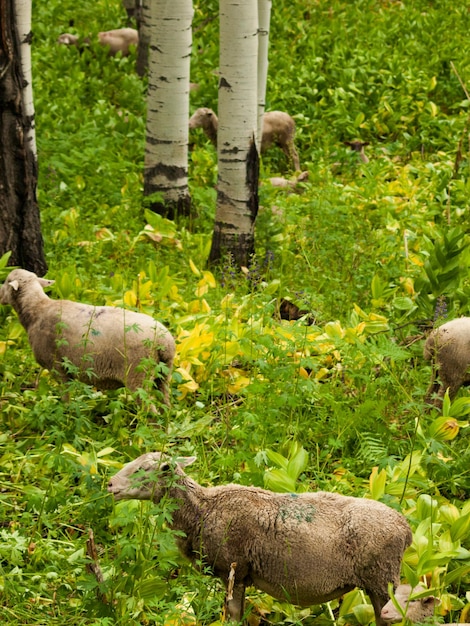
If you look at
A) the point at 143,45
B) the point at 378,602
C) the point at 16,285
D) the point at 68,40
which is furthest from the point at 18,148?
the point at 68,40

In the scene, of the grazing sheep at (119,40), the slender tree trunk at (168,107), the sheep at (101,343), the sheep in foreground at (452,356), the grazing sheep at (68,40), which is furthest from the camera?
the grazing sheep at (119,40)

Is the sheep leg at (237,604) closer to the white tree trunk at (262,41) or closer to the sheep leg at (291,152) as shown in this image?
the white tree trunk at (262,41)

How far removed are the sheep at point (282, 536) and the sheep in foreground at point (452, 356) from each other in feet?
6.03

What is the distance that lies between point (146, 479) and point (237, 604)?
0.68m

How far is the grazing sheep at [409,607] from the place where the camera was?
3719 mm

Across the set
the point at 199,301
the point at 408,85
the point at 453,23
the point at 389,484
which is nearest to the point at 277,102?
the point at 408,85

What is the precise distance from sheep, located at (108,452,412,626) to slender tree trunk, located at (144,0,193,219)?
5.18 metres

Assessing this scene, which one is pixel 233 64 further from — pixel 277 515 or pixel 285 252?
pixel 277 515

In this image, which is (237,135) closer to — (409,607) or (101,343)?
(101,343)

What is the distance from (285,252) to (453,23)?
9.27 metres

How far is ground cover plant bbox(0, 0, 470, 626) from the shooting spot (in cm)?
410

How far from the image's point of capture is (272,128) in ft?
37.4

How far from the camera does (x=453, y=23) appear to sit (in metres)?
15.3

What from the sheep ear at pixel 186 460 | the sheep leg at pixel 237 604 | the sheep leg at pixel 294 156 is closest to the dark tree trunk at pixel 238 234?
the sheep leg at pixel 294 156
